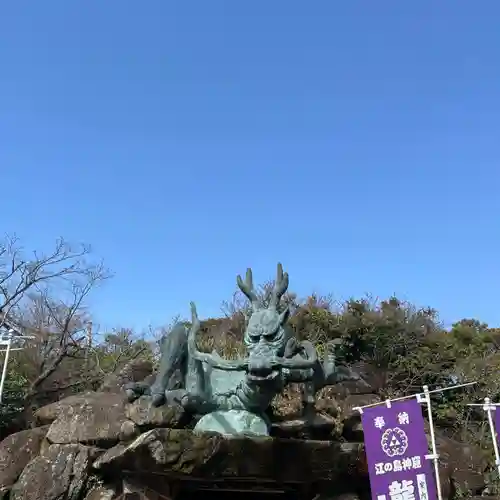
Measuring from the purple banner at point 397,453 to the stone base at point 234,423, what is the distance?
1.15m

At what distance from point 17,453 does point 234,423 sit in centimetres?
329

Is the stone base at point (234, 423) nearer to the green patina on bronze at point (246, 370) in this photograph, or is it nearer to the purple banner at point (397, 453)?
the green patina on bronze at point (246, 370)

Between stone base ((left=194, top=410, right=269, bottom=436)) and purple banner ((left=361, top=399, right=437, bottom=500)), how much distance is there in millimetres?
1153

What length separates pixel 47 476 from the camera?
266 inches

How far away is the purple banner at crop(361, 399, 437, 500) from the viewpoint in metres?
6.13

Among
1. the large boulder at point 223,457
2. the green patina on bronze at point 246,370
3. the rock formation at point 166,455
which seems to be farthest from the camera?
the green patina on bronze at point 246,370

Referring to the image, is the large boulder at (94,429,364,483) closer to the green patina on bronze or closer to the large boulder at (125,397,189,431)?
the green patina on bronze

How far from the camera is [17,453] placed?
762 centimetres

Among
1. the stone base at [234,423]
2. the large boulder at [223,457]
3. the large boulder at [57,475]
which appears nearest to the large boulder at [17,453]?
the large boulder at [57,475]

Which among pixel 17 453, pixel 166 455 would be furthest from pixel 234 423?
pixel 17 453

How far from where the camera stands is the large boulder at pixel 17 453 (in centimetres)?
734

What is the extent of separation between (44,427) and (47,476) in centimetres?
130

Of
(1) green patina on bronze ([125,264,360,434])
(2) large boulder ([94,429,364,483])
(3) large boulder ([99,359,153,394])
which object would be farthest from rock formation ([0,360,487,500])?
(3) large boulder ([99,359,153,394])

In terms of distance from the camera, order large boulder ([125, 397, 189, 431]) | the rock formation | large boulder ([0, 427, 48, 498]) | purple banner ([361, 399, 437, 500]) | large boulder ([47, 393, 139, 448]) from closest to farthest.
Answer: the rock formation → purple banner ([361, 399, 437, 500]) → large boulder ([125, 397, 189, 431]) → large boulder ([47, 393, 139, 448]) → large boulder ([0, 427, 48, 498])
